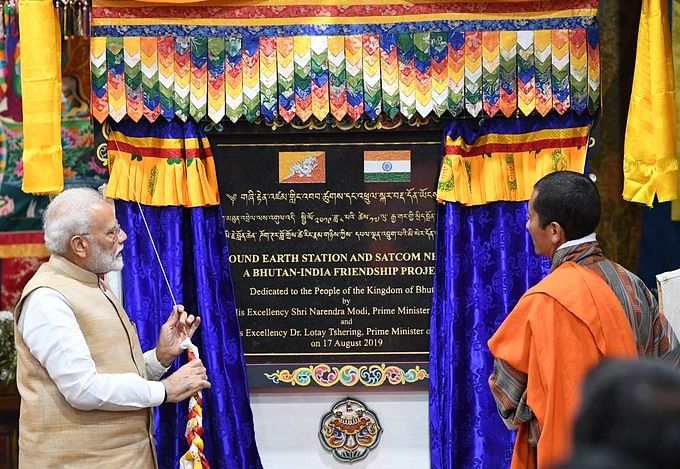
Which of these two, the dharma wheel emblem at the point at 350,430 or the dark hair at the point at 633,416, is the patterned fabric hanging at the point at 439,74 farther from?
the dark hair at the point at 633,416

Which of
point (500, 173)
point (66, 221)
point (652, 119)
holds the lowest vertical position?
point (66, 221)

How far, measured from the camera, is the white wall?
12.8ft

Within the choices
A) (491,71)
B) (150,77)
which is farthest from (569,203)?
(150,77)

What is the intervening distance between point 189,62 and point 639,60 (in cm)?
179

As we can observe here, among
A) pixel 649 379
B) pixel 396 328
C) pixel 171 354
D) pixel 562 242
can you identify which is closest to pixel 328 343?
pixel 396 328

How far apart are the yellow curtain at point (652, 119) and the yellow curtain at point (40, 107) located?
2.24 metres

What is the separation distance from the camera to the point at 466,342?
3834mm

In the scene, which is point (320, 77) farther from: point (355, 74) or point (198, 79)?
point (198, 79)

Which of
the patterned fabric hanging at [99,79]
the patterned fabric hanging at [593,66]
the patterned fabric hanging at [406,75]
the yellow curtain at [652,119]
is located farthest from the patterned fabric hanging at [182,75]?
the yellow curtain at [652,119]

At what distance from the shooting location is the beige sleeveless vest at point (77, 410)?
279 centimetres

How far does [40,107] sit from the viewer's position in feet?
11.7

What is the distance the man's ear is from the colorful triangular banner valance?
99 centimetres

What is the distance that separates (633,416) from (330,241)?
10.3ft

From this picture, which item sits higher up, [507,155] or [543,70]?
[543,70]
